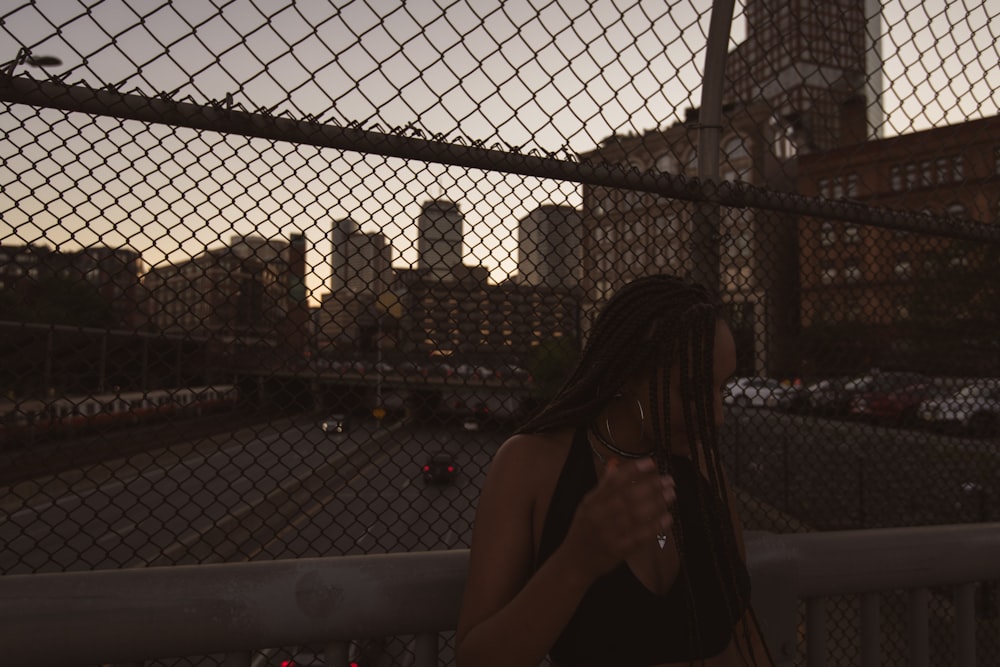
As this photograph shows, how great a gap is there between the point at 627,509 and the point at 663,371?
0.47 metres

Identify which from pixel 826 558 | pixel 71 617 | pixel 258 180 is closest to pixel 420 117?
pixel 258 180

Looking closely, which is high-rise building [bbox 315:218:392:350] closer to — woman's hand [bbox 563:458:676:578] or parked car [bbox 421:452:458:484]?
parked car [bbox 421:452:458:484]

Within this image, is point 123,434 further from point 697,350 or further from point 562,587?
point 697,350

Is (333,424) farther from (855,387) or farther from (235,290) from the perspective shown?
(855,387)

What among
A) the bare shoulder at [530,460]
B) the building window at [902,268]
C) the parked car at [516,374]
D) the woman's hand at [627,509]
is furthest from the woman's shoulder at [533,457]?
the building window at [902,268]

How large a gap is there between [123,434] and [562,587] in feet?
6.04

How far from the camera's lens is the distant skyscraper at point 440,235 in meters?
2.10

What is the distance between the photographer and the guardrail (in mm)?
1258

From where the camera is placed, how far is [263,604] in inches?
53.7

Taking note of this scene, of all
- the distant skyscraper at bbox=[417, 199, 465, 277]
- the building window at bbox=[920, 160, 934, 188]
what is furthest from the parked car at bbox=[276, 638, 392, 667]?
the building window at bbox=[920, 160, 934, 188]

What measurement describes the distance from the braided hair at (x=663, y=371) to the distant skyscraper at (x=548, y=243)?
3.03 ft

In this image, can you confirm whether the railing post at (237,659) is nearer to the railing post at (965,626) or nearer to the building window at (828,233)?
the railing post at (965,626)

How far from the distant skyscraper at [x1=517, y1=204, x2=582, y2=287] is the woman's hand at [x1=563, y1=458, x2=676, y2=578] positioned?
4.94ft

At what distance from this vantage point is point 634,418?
53.9 inches
